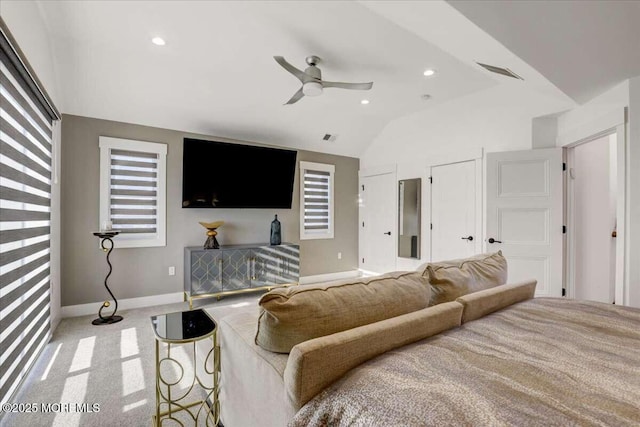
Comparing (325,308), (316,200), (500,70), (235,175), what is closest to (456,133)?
(500,70)

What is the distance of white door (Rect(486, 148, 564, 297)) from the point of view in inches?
133

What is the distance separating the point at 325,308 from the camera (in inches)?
44.9

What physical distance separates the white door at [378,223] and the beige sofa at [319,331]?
3.76 metres

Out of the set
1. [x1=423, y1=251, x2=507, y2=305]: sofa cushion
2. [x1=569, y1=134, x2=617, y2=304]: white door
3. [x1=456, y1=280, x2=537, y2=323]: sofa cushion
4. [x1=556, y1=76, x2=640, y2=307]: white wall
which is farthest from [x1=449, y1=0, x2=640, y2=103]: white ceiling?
[x1=456, y1=280, x2=537, y2=323]: sofa cushion

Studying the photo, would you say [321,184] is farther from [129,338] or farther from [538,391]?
[538,391]

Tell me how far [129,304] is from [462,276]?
4.07 metres

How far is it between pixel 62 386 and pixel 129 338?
0.85 m

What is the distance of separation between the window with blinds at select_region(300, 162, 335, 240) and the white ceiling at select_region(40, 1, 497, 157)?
972mm

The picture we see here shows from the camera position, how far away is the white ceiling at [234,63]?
8.45 feet

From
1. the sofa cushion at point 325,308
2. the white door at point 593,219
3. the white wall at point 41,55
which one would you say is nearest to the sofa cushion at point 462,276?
the sofa cushion at point 325,308

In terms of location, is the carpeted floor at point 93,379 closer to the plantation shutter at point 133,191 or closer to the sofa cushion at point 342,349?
the plantation shutter at point 133,191

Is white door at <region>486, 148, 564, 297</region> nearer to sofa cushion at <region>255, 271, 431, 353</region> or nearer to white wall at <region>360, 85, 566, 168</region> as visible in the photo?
white wall at <region>360, 85, 566, 168</region>

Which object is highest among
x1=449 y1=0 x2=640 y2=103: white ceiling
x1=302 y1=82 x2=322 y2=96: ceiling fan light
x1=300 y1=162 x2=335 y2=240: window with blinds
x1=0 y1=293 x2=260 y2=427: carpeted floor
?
x1=302 y1=82 x2=322 y2=96: ceiling fan light

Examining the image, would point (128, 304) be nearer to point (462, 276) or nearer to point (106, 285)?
point (106, 285)
